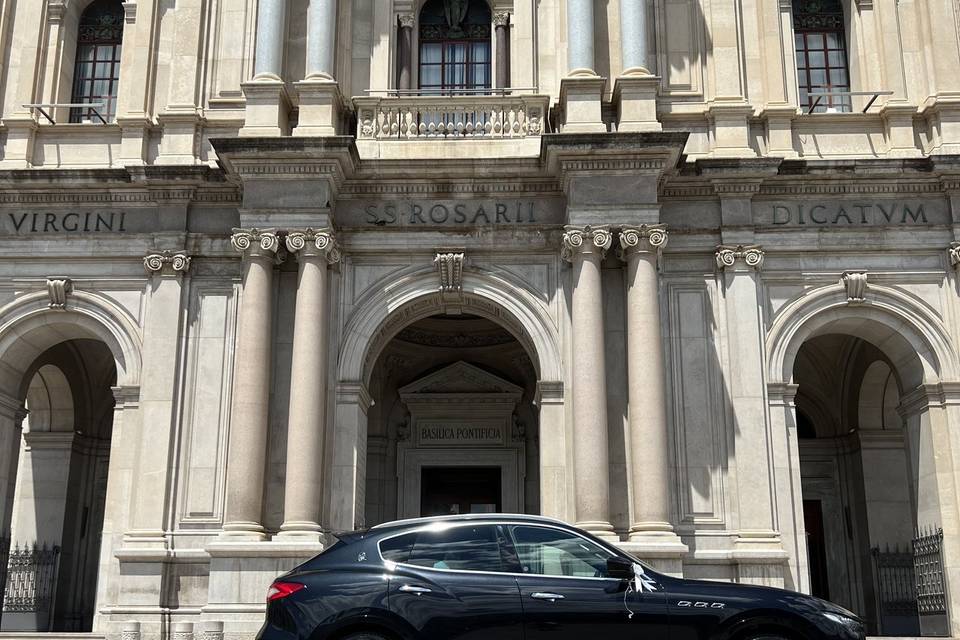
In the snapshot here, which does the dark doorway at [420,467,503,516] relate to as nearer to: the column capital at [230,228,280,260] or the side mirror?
the column capital at [230,228,280,260]

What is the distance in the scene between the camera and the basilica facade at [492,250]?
19125 millimetres

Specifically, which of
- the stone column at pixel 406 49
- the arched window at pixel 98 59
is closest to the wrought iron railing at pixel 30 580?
the arched window at pixel 98 59

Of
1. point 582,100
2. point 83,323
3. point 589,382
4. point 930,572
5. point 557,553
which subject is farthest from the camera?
point 83,323

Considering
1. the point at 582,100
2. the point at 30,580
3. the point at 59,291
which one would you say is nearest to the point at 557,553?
the point at 582,100

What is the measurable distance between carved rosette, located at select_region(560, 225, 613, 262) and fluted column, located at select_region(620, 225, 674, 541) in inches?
11.4

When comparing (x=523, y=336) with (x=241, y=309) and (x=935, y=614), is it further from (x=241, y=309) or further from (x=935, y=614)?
(x=935, y=614)

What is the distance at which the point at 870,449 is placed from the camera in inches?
959

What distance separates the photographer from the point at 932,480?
779 inches

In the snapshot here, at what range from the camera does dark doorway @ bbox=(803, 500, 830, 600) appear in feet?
83.4

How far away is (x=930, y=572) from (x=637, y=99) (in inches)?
403

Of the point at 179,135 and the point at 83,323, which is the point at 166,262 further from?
the point at 179,135

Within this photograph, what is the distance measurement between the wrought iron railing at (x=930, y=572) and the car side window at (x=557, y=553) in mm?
11893

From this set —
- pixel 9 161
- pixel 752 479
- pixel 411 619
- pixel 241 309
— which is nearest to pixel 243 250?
pixel 241 309

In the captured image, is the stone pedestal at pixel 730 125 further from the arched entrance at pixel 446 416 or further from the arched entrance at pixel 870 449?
the arched entrance at pixel 446 416
